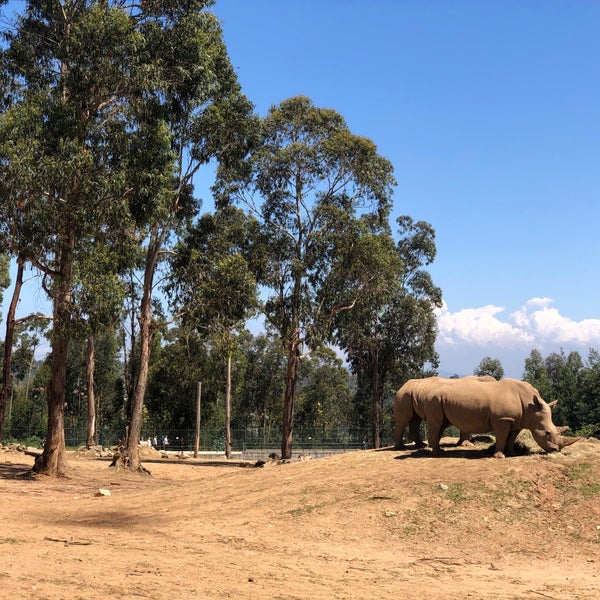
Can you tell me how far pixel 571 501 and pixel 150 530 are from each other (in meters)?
7.44

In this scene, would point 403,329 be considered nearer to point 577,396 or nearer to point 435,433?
point 577,396

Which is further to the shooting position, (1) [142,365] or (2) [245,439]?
(2) [245,439]

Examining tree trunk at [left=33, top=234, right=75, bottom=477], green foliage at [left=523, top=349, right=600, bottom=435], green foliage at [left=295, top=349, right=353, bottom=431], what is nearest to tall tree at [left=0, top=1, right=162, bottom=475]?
tree trunk at [left=33, top=234, right=75, bottom=477]

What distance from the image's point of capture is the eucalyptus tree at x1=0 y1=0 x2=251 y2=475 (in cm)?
2080

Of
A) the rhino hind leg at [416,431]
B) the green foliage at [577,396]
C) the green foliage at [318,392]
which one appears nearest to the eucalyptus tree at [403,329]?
the green foliage at [577,396]

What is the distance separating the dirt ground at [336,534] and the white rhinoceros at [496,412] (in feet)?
1.80

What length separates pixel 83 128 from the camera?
2192cm

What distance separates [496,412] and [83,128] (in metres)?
14.6

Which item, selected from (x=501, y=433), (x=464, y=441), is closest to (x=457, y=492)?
(x=501, y=433)

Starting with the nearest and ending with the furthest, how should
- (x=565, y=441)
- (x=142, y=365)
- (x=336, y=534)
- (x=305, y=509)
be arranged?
(x=336, y=534) < (x=305, y=509) < (x=565, y=441) < (x=142, y=365)

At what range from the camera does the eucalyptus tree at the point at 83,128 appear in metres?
20.8

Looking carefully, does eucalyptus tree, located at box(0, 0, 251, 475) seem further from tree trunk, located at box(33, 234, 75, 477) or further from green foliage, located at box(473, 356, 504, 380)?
green foliage, located at box(473, 356, 504, 380)

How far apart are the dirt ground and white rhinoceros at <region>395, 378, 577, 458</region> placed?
55 cm

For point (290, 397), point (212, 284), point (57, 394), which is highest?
point (212, 284)
